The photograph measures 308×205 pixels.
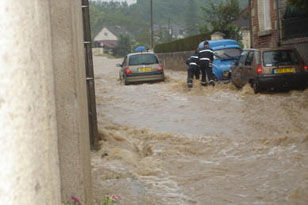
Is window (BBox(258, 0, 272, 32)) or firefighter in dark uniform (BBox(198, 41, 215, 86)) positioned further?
window (BBox(258, 0, 272, 32))

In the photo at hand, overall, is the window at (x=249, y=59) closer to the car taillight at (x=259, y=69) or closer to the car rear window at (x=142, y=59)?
the car taillight at (x=259, y=69)

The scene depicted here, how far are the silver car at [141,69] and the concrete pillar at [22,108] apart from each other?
19.7 m

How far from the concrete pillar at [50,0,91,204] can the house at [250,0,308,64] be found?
1422 centimetres

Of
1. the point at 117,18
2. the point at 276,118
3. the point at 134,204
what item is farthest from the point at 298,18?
the point at 117,18

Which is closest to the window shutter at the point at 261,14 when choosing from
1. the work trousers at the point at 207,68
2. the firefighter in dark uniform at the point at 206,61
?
the firefighter in dark uniform at the point at 206,61

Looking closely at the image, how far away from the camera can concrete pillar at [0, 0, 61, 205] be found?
1645mm

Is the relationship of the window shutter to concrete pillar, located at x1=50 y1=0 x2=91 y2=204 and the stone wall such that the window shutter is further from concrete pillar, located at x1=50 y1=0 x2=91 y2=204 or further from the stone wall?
the stone wall

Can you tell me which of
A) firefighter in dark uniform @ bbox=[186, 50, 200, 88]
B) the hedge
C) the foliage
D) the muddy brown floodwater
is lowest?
the muddy brown floodwater

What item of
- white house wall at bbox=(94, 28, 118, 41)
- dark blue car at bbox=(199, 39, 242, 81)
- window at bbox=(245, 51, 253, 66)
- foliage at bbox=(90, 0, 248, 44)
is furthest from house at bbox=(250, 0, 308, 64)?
foliage at bbox=(90, 0, 248, 44)

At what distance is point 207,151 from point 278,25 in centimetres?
1204

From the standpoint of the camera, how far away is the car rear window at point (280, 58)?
14.5m

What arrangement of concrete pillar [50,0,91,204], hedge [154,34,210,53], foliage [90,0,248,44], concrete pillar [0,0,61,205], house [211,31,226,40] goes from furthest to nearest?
foliage [90,0,248,44]
hedge [154,34,210,53]
house [211,31,226,40]
concrete pillar [50,0,91,204]
concrete pillar [0,0,61,205]

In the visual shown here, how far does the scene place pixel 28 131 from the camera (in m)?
1.75

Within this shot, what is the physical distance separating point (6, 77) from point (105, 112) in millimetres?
13020
